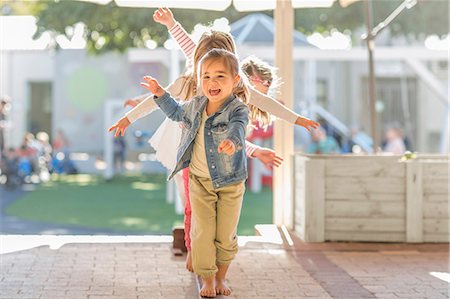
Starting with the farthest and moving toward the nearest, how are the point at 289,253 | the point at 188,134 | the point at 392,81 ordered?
the point at 392,81 → the point at 289,253 → the point at 188,134

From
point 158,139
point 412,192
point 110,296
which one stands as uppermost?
point 158,139

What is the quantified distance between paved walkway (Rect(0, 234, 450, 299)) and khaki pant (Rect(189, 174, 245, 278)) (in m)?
0.22

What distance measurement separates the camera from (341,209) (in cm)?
591

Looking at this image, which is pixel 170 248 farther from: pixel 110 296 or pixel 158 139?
pixel 110 296

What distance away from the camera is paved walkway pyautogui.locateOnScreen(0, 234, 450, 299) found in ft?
14.1

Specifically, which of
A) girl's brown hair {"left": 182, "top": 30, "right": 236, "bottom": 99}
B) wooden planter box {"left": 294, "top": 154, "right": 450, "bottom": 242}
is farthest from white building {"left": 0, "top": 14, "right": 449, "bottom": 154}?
girl's brown hair {"left": 182, "top": 30, "right": 236, "bottom": 99}

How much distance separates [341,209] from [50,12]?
1441 centimetres

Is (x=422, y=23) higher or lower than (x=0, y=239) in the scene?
higher

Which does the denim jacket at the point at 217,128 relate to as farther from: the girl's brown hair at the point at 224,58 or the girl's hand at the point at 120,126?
the girl's hand at the point at 120,126

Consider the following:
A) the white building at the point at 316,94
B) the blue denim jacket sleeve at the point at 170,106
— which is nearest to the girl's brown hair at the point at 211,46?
the blue denim jacket sleeve at the point at 170,106

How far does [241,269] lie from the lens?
16.2 feet

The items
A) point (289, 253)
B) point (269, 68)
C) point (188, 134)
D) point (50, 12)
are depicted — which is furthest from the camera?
point (50, 12)

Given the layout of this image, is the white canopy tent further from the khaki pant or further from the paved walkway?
the khaki pant

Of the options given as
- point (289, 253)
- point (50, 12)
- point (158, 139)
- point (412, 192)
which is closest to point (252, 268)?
point (289, 253)
